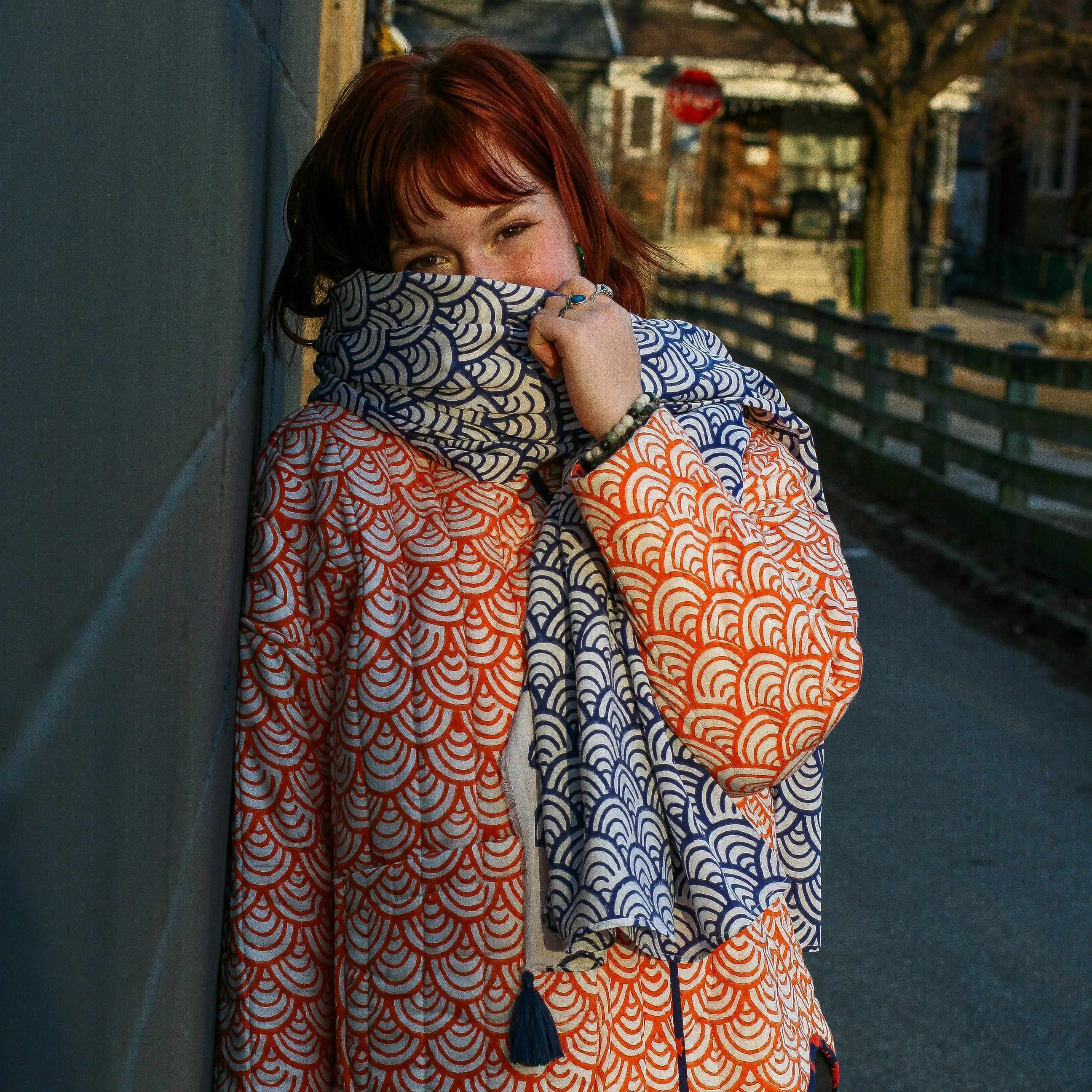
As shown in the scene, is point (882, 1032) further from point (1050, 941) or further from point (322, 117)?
point (322, 117)

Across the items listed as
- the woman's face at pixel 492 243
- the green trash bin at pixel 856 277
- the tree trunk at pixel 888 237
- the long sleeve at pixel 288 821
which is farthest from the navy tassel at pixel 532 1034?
the green trash bin at pixel 856 277

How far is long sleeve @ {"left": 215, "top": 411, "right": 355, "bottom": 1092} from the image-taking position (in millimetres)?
1379

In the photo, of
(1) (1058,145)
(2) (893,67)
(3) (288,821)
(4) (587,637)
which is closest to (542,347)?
(4) (587,637)

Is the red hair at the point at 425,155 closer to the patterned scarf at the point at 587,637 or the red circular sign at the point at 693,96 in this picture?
the patterned scarf at the point at 587,637

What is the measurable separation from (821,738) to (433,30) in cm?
2545

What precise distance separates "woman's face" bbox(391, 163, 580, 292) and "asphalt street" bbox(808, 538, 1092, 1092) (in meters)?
2.13

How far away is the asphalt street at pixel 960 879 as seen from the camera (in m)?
3.10

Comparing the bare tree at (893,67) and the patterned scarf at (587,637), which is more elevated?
the bare tree at (893,67)

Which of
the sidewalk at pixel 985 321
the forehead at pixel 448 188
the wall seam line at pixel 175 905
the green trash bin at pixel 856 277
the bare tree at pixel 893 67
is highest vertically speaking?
the bare tree at pixel 893 67

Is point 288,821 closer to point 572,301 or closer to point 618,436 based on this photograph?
point 618,436

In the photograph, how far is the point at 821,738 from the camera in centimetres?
139

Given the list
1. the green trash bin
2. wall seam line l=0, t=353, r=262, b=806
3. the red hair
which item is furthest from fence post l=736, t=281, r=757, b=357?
wall seam line l=0, t=353, r=262, b=806

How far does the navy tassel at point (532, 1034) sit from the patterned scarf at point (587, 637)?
5 cm

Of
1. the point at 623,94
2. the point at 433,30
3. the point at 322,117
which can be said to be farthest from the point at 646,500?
the point at 623,94
